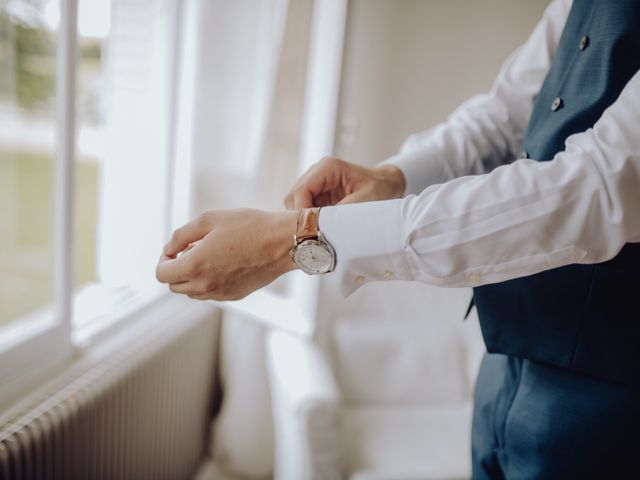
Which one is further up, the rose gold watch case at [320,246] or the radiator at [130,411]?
the rose gold watch case at [320,246]

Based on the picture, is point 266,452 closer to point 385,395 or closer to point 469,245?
point 385,395

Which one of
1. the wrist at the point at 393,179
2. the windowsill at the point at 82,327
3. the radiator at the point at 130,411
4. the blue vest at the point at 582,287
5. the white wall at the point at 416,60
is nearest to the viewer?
the blue vest at the point at 582,287

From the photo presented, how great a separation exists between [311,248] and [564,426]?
18.2 inches

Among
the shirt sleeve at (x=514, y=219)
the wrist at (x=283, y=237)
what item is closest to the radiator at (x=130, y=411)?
the wrist at (x=283, y=237)

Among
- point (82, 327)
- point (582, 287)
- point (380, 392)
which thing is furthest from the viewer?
point (380, 392)

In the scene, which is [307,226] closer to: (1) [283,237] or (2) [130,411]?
(1) [283,237]

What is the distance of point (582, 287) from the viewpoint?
669mm

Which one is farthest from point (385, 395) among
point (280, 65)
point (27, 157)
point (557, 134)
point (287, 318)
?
point (27, 157)

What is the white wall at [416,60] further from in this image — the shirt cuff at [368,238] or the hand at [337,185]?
the shirt cuff at [368,238]

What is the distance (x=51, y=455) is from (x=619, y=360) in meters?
1.11

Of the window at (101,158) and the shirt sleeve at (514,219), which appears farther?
the window at (101,158)

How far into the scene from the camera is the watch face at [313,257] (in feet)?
1.89

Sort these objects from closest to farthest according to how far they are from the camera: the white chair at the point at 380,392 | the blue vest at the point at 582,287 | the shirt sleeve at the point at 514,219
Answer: the shirt sleeve at the point at 514,219
the blue vest at the point at 582,287
the white chair at the point at 380,392

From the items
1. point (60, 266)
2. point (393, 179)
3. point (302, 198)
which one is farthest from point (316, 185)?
point (60, 266)
